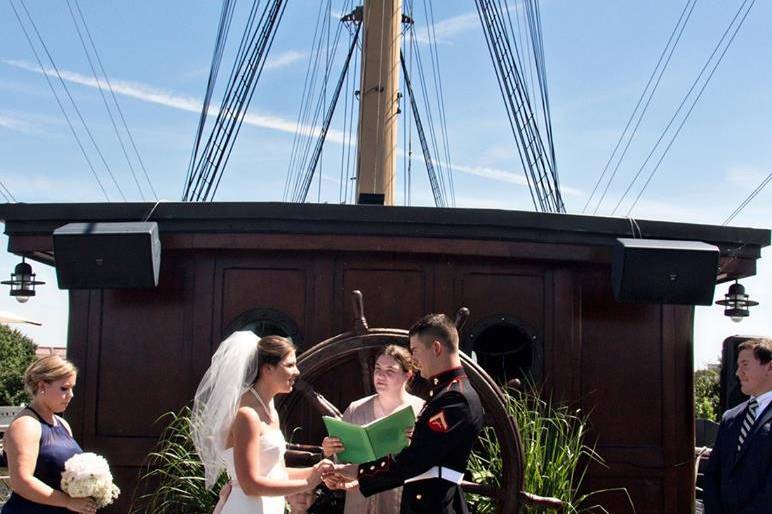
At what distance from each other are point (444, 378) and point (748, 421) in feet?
4.54

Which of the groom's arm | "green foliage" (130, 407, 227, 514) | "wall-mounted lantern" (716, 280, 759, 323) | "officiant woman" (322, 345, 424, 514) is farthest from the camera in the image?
"wall-mounted lantern" (716, 280, 759, 323)

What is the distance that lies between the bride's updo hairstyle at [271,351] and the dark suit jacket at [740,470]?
71.1 inches

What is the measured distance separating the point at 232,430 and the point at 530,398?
231 centimetres

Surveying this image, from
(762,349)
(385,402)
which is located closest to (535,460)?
(385,402)

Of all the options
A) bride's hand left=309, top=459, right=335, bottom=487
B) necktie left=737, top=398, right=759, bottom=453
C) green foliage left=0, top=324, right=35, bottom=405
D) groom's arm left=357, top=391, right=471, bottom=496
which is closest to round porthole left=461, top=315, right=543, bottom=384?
necktie left=737, top=398, right=759, bottom=453

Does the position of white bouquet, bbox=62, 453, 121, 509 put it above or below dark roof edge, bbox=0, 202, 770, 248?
below

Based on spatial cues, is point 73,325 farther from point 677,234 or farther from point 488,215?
point 677,234

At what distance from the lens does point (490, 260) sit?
17.4 ft

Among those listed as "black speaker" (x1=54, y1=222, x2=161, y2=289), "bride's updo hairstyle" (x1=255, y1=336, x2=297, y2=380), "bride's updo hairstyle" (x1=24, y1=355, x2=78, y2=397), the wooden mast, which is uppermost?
the wooden mast

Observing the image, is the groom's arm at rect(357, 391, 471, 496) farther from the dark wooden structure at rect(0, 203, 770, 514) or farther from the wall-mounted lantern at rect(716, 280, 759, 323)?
the wall-mounted lantern at rect(716, 280, 759, 323)

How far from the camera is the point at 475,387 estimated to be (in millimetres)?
4344

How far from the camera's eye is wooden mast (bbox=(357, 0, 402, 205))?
8430mm

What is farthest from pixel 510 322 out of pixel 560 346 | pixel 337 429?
pixel 337 429

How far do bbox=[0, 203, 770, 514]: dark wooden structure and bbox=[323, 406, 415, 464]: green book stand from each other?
180 cm
